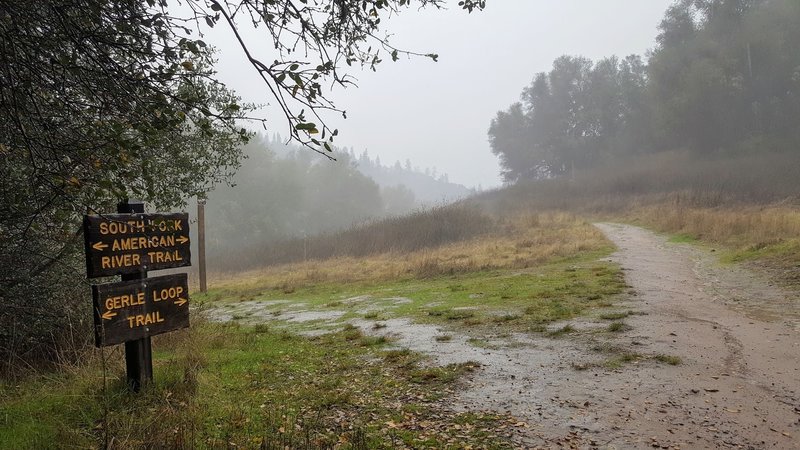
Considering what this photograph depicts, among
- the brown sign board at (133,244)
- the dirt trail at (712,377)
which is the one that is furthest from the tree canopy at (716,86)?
the brown sign board at (133,244)

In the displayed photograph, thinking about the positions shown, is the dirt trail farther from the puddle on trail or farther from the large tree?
the large tree

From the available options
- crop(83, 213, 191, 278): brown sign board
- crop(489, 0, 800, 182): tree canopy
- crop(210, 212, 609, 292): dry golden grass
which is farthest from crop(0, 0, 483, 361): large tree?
crop(489, 0, 800, 182): tree canopy

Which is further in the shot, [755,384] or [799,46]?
[799,46]

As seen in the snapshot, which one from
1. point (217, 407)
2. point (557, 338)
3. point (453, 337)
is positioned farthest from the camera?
point (453, 337)

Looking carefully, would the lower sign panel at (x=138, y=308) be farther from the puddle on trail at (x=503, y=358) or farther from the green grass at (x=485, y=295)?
the green grass at (x=485, y=295)

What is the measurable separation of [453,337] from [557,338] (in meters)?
1.48

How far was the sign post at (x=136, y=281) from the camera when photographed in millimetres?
4070

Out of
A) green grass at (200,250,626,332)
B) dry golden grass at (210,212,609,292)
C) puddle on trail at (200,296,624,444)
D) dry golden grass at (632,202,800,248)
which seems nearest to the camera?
puddle on trail at (200,296,624,444)

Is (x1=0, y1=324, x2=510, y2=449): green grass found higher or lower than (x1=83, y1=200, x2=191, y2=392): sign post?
lower

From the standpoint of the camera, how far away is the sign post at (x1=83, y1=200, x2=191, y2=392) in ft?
13.4

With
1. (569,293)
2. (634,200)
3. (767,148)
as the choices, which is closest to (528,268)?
(569,293)

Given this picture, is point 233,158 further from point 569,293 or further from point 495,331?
point 569,293

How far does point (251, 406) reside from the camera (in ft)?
14.8

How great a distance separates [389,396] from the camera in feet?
15.7
